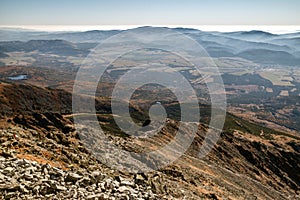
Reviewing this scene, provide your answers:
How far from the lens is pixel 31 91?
127 meters

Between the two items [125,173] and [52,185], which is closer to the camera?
[52,185]

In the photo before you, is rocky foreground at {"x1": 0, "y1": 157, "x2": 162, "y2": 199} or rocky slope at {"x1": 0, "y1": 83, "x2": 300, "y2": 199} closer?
rocky foreground at {"x1": 0, "y1": 157, "x2": 162, "y2": 199}

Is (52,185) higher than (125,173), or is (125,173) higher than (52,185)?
(52,185)

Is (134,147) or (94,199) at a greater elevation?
(94,199)

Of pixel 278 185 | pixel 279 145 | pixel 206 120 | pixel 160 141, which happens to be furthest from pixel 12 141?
pixel 206 120

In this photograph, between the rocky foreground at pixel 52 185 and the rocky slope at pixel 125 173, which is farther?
the rocky slope at pixel 125 173

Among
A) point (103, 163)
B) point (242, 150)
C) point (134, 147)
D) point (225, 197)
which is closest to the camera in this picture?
point (103, 163)

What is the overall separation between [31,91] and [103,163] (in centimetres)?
10611

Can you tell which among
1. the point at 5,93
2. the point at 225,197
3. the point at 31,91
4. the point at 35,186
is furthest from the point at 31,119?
the point at 31,91

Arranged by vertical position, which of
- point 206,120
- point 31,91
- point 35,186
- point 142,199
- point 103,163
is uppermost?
point 35,186

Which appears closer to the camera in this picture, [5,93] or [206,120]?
[5,93]

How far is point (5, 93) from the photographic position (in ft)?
351

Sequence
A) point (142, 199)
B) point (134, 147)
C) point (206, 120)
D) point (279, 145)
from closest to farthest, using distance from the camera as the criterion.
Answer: point (142, 199) < point (134, 147) < point (279, 145) < point (206, 120)

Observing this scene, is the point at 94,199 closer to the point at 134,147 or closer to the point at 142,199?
the point at 142,199
